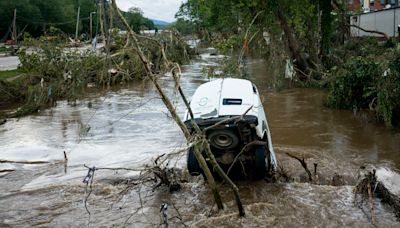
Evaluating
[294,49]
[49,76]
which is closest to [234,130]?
[49,76]

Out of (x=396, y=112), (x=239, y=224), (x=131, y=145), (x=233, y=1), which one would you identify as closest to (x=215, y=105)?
(x=239, y=224)

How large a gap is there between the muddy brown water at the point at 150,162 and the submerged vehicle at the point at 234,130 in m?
0.49

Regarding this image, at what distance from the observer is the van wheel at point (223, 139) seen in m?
7.25

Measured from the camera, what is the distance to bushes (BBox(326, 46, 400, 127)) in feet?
39.9

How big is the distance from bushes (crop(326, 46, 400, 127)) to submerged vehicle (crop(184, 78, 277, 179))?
5.49 meters

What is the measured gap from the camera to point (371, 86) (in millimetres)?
13852

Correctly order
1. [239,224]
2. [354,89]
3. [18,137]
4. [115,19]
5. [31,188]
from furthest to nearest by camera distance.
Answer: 1. [354,89]
2. [18,137]
3. [31,188]
4. [239,224]
5. [115,19]

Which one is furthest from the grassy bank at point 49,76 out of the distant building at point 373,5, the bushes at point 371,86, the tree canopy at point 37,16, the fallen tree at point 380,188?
the tree canopy at point 37,16

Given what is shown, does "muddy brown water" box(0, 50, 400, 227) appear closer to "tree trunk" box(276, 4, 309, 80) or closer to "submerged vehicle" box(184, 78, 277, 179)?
"submerged vehicle" box(184, 78, 277, 179)

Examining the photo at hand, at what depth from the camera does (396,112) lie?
12609mm

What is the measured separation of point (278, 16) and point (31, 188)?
1493 centimetres

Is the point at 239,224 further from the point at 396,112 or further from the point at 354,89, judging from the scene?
the point at 354,89

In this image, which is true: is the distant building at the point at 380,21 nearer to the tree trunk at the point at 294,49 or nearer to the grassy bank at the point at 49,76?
the tree trunk at the point at 294,49

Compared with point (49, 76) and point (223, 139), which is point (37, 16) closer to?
point (49, 76)
